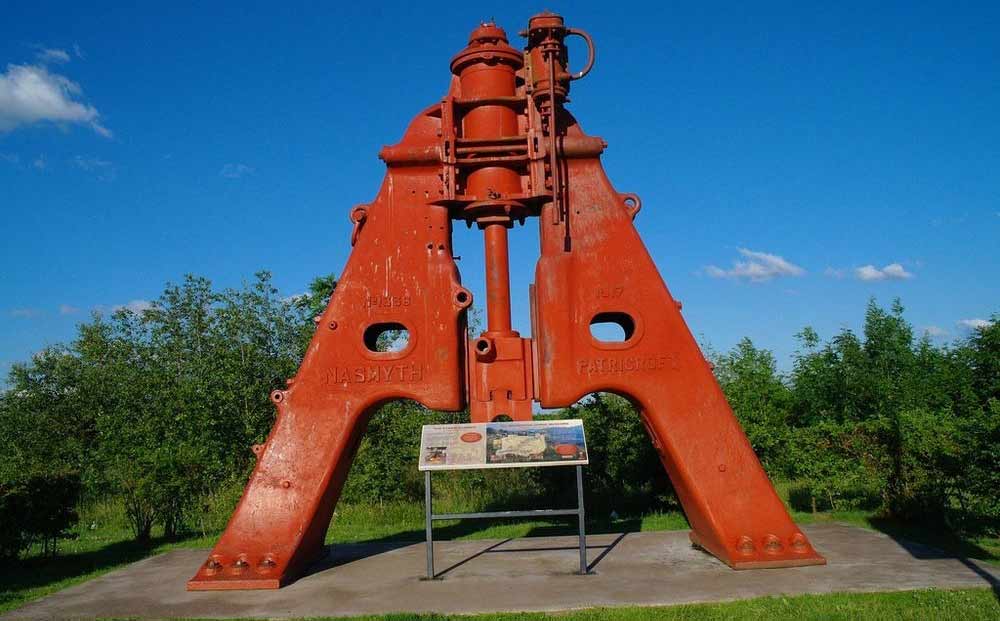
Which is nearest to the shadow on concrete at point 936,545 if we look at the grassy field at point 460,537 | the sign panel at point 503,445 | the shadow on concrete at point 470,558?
the grassy field at point 460,537

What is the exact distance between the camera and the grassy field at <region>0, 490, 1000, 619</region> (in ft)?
20.1

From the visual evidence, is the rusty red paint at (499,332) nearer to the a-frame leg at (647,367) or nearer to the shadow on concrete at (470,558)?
the a-frame leg at (647,367)

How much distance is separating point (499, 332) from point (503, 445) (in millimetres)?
1334

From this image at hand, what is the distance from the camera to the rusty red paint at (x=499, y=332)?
7715mm

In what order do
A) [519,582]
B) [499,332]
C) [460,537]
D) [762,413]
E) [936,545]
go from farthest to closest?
[762,413]
[460,537]
[936,545]
[499,332]
[519,582]

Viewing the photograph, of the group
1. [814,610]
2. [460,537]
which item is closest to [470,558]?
[460,537]

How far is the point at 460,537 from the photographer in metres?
11.0

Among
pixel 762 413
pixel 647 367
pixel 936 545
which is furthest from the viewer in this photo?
pixel 762 413

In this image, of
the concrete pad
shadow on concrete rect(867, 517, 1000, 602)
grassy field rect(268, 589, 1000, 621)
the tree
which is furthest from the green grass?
the tree

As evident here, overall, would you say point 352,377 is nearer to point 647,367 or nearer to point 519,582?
point 519,582

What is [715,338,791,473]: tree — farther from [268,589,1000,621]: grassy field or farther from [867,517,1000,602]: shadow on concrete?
[268,589,1000,621]: grassy field

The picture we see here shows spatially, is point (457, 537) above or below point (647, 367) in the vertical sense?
below

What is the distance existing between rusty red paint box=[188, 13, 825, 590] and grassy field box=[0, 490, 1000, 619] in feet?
4.75

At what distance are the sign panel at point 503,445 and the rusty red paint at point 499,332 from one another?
0.29 m
